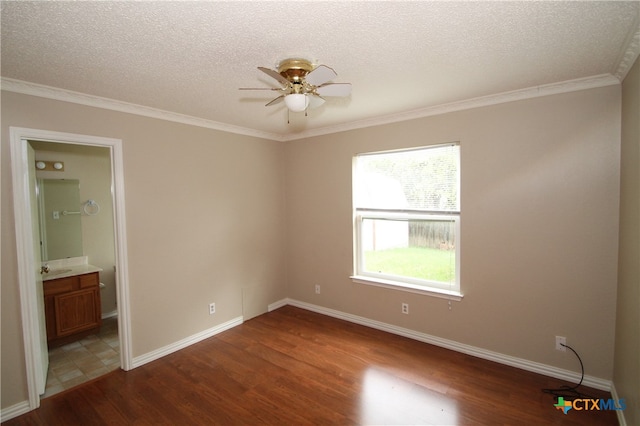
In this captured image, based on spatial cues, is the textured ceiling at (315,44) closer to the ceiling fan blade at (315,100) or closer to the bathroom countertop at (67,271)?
the ceiling fan blade at (315,100)

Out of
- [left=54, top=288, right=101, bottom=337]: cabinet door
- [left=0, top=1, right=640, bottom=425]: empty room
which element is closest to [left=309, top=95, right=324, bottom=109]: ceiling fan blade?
[left=0, top=1, right=640, bottom=425]: empty room

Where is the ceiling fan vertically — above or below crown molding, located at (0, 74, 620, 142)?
below

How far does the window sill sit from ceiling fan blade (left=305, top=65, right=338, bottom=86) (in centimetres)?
245

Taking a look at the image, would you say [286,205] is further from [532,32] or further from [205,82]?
[532,32]

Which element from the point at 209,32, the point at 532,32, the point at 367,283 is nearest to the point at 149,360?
the point at 367,283

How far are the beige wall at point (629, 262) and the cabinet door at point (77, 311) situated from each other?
5.01m

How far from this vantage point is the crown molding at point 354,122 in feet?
7.43

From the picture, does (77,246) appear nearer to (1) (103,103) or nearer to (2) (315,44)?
(1) (103,103)

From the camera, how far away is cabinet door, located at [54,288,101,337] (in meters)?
3.36

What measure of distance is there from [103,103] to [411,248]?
339 centimetres

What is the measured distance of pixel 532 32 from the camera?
1629 mm

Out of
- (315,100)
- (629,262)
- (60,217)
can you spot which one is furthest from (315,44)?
(60,217)

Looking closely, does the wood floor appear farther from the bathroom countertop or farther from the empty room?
the bathroom countertop

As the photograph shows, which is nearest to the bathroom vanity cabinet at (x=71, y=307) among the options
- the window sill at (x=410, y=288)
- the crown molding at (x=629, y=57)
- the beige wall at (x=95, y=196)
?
the beige wall at (x=95, y=196)
